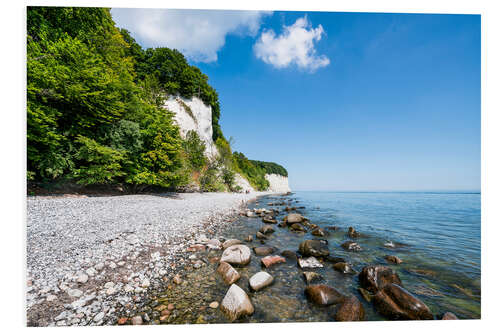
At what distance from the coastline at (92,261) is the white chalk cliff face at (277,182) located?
67677 millimetres

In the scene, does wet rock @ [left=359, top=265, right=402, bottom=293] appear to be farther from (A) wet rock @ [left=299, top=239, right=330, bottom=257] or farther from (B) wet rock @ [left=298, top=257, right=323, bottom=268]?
(A) wet rock @ [left=299, top=239, right=330, bottom=257]

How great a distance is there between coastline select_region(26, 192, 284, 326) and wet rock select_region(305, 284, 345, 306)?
280 centimetres

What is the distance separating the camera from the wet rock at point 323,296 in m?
2.78

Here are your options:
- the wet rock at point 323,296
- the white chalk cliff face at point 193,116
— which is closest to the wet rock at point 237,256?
the wet rock at point 323,296

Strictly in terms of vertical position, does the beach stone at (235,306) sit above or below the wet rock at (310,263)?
above

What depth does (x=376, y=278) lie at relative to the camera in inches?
134

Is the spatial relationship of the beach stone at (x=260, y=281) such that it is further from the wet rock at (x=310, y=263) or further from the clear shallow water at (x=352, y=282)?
the wet rock at (x=310, y=263)

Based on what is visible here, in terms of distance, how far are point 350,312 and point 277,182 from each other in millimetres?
78388

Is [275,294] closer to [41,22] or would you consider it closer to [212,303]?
[212,303]

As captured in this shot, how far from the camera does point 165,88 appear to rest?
25.2m

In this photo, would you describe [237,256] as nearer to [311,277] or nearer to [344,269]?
[311,277]

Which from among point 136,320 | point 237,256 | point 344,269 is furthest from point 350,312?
point 136,320

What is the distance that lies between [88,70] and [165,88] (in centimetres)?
1916
